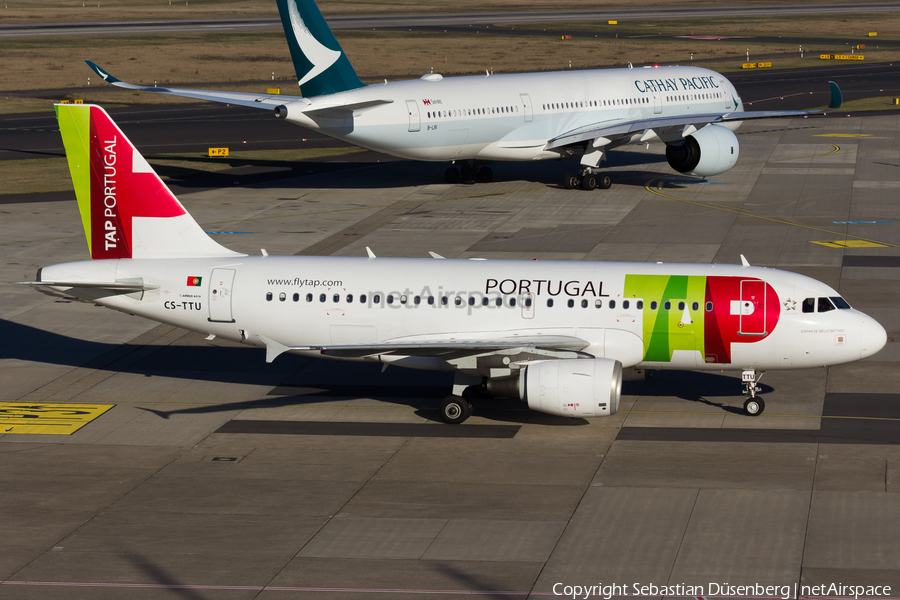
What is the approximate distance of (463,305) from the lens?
2997cm

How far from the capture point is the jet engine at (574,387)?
90.4 ft

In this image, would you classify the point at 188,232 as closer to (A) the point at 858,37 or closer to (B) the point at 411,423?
(B) the point at 411,423

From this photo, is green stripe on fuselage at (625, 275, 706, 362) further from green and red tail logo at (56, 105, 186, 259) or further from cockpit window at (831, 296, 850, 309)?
green and red tail logo at (56, 105, 186, 259)

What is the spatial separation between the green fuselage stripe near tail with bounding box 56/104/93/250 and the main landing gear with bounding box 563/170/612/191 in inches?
1400

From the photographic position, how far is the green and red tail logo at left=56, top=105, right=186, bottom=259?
3125 centimetres

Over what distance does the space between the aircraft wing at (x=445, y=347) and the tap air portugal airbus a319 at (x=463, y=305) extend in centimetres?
5

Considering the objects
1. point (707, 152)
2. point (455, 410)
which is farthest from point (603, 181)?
point (455, 410)

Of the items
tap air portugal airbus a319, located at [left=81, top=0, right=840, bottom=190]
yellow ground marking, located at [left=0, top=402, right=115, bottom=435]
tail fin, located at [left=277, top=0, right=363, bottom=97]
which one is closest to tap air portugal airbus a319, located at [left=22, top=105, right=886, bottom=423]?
yellow ground marking, located at [left=0, top=402, right=115, bottom=435]

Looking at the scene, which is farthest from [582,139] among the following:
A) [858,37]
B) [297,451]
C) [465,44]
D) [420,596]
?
[858,37]

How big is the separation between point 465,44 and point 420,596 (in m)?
118

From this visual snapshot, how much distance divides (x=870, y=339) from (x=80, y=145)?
73.4 feet

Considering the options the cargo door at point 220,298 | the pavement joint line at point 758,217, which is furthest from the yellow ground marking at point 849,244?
the cargo door at point 220,298

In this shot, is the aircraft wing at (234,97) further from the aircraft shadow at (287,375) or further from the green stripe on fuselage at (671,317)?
the green stripe on fuselage at (671,317)

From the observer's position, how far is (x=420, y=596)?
20.4 metres
